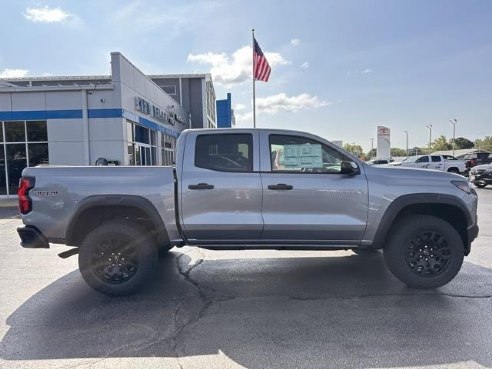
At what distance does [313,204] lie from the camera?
4645 millimetres

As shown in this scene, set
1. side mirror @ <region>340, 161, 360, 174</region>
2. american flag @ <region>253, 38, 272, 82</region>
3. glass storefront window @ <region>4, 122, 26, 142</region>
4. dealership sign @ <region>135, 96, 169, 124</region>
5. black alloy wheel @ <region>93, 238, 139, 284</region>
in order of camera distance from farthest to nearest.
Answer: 1. american flag @ <region>253, 38, 272, 82</region>
2. dealership sign @ <region>135, 96, 169, 124</region>
3. glass storefront window @ <region>4, 122, 26, 142</region>
4. black alloy wheel @ <region>93, 238, 139, 284</region>
5. side mirror @ <region>340, 161, 360, 174</region>

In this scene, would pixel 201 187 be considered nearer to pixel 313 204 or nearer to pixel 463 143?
pixel 313 204

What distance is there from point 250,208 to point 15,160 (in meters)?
15.7

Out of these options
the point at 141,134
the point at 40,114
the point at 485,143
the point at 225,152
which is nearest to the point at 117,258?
the point at 225,152

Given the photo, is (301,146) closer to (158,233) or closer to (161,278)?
(158,233)

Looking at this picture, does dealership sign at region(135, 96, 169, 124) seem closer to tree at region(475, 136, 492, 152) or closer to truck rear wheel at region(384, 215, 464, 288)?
truck rear wheel at region(384, 215, 464, 288)

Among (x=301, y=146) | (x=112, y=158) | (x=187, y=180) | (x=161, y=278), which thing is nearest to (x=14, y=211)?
(x=112, y=158)

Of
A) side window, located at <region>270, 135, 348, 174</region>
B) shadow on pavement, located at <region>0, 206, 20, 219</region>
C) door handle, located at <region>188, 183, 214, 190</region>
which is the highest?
side window, located at <region>270, 135, 348, 174</region>

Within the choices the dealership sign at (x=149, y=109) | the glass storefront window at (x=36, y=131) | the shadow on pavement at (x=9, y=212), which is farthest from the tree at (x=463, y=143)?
the shadow on pavement at (x=9, y=212)

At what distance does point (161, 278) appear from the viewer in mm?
5484

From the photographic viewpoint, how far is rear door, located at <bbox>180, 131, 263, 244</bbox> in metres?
4.64

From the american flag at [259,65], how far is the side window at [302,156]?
1575 cm

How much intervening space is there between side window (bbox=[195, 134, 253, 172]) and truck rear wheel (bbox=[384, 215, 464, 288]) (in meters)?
1.96

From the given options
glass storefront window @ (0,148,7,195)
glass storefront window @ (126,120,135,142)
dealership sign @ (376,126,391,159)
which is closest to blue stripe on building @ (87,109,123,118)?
glass storefront window @ (126,120,135,142)
